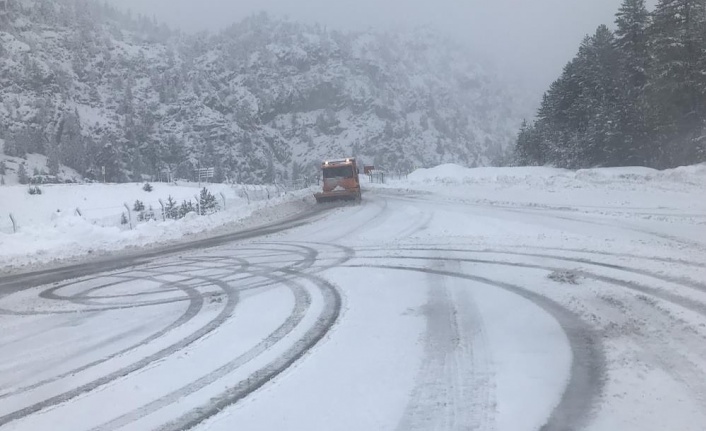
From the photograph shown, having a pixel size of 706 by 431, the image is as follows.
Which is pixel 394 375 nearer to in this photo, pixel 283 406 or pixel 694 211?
pixel 283 406

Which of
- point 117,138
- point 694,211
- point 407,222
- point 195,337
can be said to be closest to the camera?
point 195,337

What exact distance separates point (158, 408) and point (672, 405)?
417 centimetres

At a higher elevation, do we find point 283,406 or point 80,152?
Answer: point 80,152

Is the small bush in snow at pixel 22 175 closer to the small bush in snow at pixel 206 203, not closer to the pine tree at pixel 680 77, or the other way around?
the small bush in snow at pixel 206 203

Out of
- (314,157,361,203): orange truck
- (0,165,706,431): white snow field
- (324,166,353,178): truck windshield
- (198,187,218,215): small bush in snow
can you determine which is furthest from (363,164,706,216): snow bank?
(198,187,218,215): small bush in snow

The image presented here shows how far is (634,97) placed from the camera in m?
50.3

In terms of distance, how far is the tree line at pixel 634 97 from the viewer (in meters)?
39.9

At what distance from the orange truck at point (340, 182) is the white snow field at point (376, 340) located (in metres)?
20.4

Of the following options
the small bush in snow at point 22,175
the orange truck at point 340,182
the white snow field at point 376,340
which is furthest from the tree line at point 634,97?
the small bush in snow at point 22,175

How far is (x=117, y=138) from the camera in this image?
194250 mm

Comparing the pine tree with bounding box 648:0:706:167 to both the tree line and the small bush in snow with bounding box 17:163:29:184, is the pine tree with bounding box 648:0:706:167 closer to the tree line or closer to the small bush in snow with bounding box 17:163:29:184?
the tree line

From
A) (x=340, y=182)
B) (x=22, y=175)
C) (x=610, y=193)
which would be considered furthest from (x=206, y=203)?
(x=22, y=175)

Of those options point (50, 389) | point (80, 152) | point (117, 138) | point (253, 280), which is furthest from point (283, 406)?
point (117, 138)

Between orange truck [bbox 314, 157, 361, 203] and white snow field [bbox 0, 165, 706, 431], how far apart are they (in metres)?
20.4
